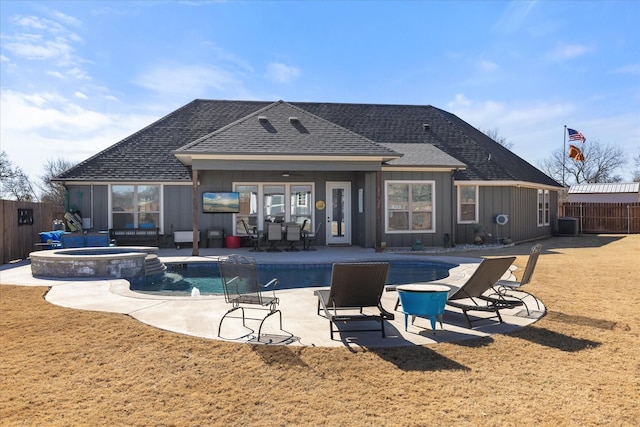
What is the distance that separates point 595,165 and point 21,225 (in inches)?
2036

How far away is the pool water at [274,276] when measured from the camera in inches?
357

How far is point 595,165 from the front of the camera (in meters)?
46.6

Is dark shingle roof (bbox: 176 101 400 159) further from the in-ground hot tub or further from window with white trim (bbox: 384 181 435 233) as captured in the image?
the in-ground hot tub

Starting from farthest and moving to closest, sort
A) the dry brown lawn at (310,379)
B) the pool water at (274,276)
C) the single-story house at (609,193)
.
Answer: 1. the single-story house at (609,193)
2. the pool water at (274,276)
3. the dry brown lawn at (310,379)

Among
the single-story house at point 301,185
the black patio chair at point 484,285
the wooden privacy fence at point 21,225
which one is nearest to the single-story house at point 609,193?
the single-story house at point 301,185

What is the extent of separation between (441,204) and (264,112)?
22.5 feet

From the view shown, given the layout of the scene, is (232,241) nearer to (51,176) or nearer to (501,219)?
(501,219)

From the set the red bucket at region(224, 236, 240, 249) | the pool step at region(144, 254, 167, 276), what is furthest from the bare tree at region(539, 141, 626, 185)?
the pool step at region(144, 254, 167, 276)

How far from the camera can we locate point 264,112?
47.2 feet

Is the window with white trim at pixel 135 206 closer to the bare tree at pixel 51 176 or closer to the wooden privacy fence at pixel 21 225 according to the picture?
the wooden privacy fence at pixel 21 225

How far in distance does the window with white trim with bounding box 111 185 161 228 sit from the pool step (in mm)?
4765

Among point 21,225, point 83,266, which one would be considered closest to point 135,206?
point 21,225

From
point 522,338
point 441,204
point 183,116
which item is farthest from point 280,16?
point 522,338

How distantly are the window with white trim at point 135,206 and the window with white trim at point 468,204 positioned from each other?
10996 millimetres
